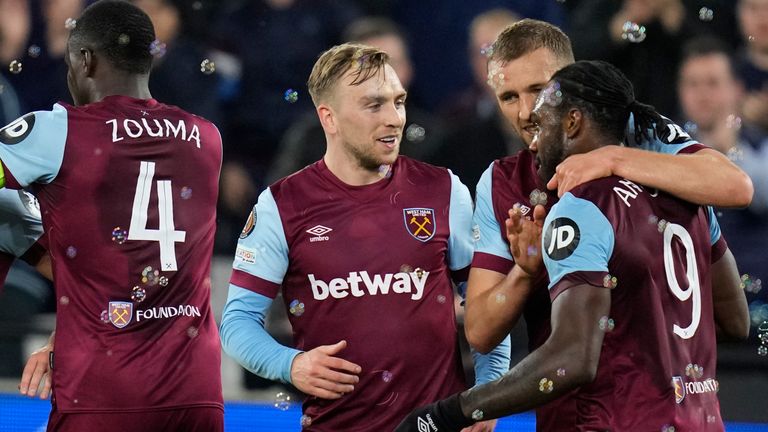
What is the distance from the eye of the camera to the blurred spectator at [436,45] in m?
7.18

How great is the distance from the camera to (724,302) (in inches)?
141

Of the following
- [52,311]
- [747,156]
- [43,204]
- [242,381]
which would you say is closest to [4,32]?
[52,311]

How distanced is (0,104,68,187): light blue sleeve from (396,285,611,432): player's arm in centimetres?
158

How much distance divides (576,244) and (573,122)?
43cm

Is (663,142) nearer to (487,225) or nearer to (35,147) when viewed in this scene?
(487,225)

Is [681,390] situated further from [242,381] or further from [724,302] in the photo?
[242,381]

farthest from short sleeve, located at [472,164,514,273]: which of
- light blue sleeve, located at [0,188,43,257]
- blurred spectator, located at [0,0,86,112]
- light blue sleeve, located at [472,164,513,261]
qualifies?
blurred spectator, located at [0,0,86,112]

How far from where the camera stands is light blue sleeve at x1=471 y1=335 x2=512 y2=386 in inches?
149

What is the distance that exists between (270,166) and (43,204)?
329 cm

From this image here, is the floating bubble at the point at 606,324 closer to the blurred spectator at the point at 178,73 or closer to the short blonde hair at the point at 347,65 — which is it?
the short blonde hair at the point at 347,65

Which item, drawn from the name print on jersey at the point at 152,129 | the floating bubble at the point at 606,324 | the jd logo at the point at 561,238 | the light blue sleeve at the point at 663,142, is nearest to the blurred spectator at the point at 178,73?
the name print on jersey at the point at 152,129

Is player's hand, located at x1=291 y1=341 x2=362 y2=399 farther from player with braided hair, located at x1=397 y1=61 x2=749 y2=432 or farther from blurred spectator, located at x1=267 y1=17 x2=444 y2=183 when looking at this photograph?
blurred spectator, located at x1=267 y1=17 x2=444 y2=183

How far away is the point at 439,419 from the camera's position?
10.4 ft

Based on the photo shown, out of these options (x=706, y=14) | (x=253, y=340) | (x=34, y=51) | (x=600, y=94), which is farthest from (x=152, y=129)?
(x=706, y=14)
